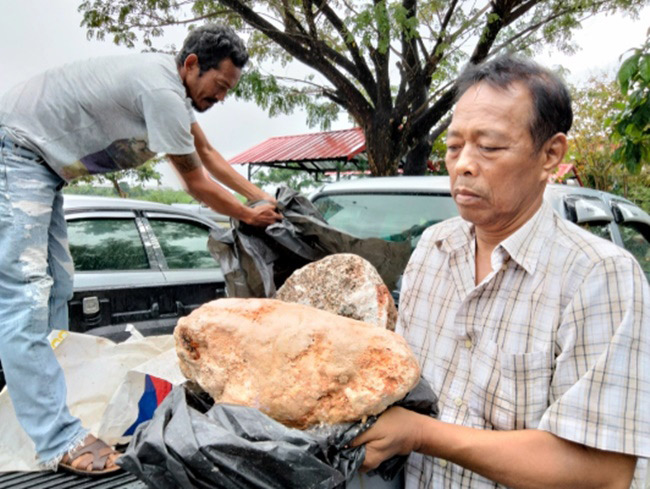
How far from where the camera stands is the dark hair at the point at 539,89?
1.03 metres

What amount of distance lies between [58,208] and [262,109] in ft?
22.7

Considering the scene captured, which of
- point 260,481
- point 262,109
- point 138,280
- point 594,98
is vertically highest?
point 594,98

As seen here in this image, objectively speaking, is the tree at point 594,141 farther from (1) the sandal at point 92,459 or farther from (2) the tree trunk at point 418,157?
(1) the sandal at point 92,459

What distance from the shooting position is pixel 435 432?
3.19ft

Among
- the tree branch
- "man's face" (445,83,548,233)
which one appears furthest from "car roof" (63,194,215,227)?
the tree branch

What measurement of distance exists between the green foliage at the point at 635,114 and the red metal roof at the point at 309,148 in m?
8.61

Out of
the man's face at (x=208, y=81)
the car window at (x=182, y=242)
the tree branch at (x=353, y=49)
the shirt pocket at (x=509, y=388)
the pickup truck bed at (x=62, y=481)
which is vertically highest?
the tree branch at (x=353, y=49)

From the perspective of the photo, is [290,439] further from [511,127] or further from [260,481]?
[511,127]

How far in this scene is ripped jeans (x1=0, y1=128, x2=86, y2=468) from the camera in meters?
1.82

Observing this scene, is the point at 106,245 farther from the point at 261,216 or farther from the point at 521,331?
the point at 521,331

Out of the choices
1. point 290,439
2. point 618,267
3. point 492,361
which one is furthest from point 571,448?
point 290,439

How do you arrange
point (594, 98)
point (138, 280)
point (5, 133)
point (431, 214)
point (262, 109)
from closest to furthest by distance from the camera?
1. point (5, 133)
2. point (431, 214)
3. point (138, 280)
4. point (262, 109)
5. point (594, 98)

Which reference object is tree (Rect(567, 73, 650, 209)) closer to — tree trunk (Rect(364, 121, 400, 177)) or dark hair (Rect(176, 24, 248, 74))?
tree trunk (Rect(364, 121, 400, 177))

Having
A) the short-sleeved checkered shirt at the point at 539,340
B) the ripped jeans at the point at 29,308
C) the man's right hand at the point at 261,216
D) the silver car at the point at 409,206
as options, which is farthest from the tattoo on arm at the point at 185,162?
the short-sleeved checkered shirt at the point at 539,340
